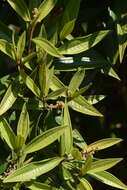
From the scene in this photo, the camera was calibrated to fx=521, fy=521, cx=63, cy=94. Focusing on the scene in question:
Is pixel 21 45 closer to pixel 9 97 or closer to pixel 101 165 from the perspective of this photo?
pixel 9 97

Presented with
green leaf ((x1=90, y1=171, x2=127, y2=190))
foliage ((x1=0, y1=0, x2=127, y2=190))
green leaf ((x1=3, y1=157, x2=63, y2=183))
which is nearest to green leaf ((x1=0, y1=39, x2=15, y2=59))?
foliage ((x1=0, y1=0, x2=127, y2=190))

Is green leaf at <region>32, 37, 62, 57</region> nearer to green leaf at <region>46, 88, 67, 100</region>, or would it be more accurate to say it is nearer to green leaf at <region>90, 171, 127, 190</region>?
green leaf at <region>46, 88, 67, 100</region>

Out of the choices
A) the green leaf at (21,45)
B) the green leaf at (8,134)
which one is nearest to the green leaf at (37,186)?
the green leaf at (8,134)

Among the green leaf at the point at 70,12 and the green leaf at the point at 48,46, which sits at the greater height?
the green leaf at the point at 70,12

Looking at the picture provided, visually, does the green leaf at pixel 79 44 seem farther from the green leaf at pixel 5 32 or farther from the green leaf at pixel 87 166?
the green leaf at pixel 87 166

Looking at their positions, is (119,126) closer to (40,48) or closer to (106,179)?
(106,179)

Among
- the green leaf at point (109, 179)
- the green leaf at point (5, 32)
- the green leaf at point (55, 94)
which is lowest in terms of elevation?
the green leaf at point (109, 179)

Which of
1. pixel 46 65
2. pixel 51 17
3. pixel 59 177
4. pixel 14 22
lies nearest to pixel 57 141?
pixel 59 177
